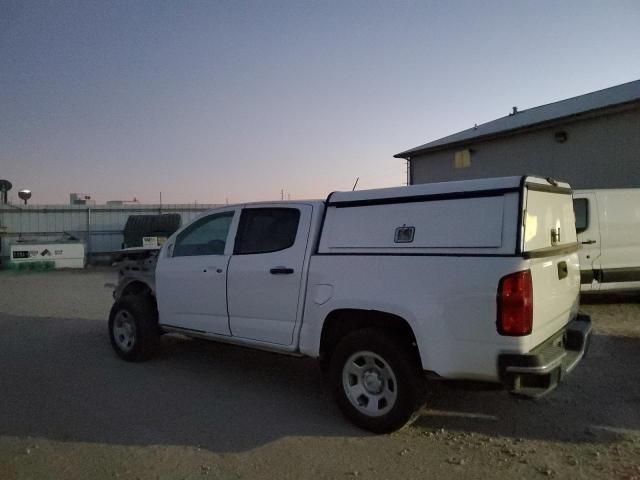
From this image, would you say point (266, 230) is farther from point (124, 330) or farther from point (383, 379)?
point (124, 330)

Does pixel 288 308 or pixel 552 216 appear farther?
pixel 288 308

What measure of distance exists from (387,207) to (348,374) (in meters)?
1.42

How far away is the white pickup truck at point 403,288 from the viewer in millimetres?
3314

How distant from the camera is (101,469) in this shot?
339cm

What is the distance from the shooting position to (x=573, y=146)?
12109 millimetres

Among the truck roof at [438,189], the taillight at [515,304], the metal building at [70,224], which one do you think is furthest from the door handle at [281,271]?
the metal building at [70,224]

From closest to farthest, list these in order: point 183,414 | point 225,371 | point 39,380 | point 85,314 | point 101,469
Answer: point 101,469, point 183,414, point 39,380, point 225,371, point 85,314

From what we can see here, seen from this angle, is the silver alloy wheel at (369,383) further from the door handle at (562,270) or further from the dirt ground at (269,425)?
the door handle at (562,270)

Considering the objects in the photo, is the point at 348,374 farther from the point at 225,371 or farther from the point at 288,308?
the point at 225,371

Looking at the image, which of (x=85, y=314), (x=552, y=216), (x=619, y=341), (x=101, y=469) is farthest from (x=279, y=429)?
(x=85, y=314)

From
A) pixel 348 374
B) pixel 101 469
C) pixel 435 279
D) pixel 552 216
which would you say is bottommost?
pixel 101 469

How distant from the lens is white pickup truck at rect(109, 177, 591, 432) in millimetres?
3314

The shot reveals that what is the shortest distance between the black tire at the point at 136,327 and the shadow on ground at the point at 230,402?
0.17 m

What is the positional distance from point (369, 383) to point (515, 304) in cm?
138
